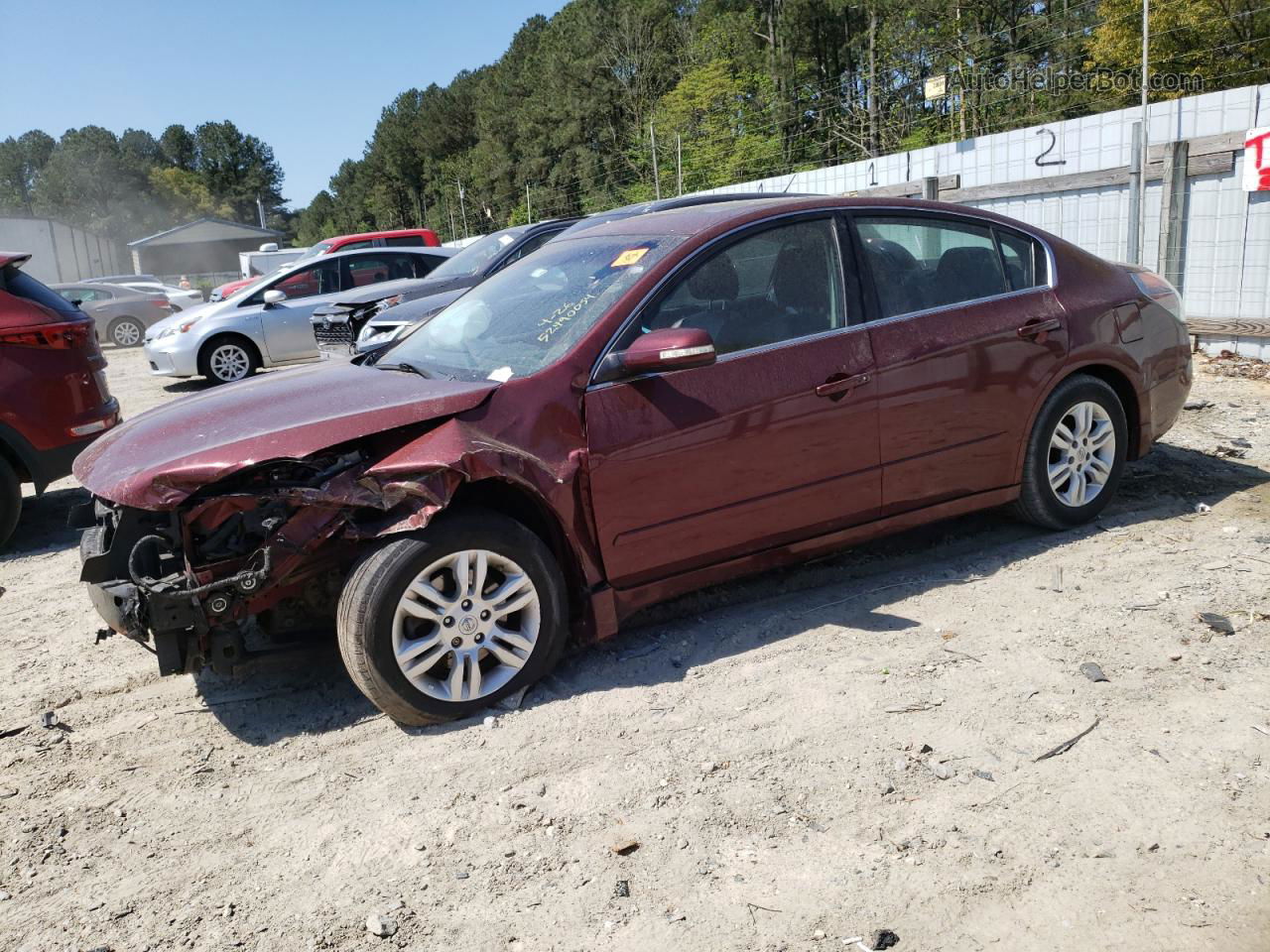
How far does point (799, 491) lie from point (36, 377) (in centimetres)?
477

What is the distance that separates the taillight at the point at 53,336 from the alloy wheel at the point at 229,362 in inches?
286

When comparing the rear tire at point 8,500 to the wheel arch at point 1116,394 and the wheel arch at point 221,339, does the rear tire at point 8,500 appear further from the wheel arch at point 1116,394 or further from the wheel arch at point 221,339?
the wheel arch at point 221,339

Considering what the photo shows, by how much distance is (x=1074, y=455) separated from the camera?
5.02 metres

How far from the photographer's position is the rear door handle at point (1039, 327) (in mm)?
4734

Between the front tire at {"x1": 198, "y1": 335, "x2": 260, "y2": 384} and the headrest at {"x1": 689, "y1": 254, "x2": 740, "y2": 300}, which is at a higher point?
the headrest at {"x1": 689, "y1": 254, "x2": 740, "y2": 300}

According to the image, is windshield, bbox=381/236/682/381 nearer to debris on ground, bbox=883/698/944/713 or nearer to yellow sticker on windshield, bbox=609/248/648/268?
yellow sticker on windshield, bbox=609/248/648/268

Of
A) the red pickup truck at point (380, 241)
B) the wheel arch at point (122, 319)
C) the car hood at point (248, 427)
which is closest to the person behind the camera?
the car hood at point (248, 427)

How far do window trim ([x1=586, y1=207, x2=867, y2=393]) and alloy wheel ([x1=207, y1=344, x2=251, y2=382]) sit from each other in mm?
10829

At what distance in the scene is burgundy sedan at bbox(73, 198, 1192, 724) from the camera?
3451mm

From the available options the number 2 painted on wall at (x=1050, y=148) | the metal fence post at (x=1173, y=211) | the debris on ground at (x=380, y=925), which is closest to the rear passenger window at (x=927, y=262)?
the debris on ground at (x=380, y=925)

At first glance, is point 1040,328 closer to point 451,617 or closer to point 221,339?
point 451,617

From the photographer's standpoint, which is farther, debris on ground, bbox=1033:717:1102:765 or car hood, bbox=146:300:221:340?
car hood, bbox=146:300:221:340

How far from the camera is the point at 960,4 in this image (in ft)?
107

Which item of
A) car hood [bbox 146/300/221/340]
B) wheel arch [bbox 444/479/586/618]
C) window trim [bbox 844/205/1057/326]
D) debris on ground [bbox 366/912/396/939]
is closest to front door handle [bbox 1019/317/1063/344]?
window trim [bbox 844/205/1057/326]
